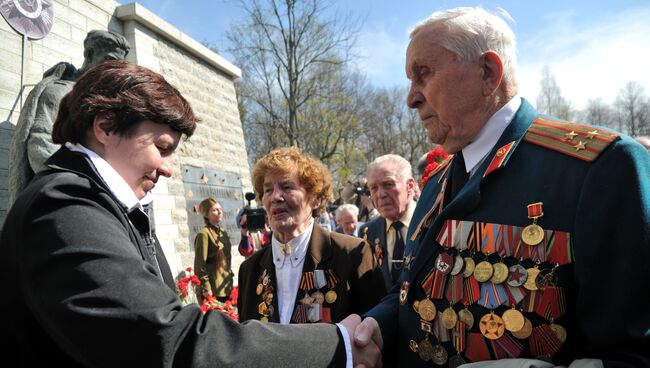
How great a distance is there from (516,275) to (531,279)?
1.9 inches

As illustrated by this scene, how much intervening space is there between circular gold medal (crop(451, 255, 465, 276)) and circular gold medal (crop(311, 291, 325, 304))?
1317 millimetres

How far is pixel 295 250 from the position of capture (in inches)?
116

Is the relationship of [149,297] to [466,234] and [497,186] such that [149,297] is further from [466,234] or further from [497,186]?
[497,186]

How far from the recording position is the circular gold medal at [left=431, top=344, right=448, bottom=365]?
1.51 meters

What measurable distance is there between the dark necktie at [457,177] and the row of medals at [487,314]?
35 cm

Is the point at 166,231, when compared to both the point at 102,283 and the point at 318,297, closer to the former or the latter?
the point at 318,297

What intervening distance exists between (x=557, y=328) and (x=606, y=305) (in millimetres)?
176

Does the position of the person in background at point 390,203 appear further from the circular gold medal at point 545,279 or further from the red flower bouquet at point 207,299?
the circular gold medal at point 545,279

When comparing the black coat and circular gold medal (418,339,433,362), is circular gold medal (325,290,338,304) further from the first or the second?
the black coat

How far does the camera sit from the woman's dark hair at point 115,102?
1599mm

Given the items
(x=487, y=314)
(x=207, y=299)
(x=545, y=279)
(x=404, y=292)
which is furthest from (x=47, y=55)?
(x=545, y=279)

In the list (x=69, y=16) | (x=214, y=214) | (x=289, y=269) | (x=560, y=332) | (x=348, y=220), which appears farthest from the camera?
(x=214, y=214)

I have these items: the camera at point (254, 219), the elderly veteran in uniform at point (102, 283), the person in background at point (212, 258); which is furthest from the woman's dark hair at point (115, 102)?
the person in background at point (212, 258)

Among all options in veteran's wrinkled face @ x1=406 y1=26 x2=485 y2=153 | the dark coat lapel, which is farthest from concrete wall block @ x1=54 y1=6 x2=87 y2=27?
veteran's wrinkled face @ x1=406 y1=26 x2=485 y2=153
